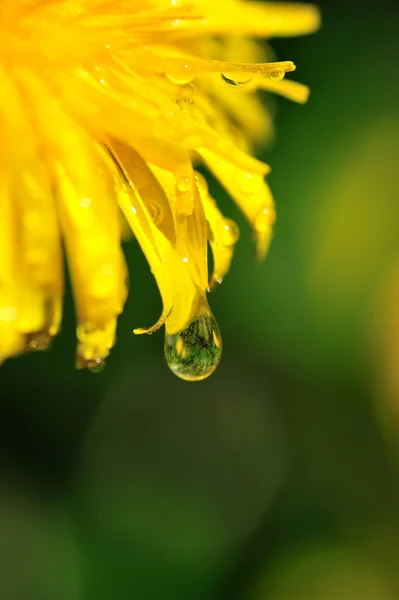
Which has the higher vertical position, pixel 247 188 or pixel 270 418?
pixel 247 188

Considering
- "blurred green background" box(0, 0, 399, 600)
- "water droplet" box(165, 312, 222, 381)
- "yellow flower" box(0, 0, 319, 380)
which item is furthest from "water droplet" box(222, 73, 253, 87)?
"blurred green background" box(0, 0, 399, 600)

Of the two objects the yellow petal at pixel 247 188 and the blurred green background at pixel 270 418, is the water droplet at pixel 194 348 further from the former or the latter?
the blurred green background at pixel 270 418

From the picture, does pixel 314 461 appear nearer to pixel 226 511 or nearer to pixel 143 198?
pixel 226 511

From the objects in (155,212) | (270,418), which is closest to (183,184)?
(155,212)

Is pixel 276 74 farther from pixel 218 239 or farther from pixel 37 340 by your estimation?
pixel 37 340

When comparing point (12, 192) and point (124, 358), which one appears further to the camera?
point (124, 358)

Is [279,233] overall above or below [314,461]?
above

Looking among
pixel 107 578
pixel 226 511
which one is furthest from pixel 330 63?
pixel 107 578
